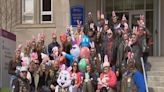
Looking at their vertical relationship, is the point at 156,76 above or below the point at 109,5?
below

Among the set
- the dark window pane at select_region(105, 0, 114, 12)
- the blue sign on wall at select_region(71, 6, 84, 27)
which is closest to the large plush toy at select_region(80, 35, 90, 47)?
the blue sign on wall at select_region(71, 6, 84, 27)

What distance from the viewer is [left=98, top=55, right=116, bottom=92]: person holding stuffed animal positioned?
40.6 ft

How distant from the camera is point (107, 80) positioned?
12414mm

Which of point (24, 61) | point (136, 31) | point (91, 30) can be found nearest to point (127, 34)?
point (136, 31)

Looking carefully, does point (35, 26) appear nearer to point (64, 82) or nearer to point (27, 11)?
point (27, 11)

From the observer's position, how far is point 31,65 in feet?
44.9

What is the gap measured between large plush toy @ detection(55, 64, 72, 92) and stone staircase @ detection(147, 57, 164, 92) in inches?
102

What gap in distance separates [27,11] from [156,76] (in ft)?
34.9

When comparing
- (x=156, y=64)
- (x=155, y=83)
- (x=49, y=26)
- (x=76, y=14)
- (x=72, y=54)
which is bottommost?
(x=155, y=83)

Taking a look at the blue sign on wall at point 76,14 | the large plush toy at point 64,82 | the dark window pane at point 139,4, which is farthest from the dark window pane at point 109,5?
the large plush toy at point 64,82

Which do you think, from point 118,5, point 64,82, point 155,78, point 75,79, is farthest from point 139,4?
point 64,82

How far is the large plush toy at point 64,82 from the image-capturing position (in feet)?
42.2

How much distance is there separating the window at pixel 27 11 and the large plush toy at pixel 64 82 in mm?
11127

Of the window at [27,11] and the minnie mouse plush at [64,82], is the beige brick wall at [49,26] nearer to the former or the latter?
the window at [27,11]
